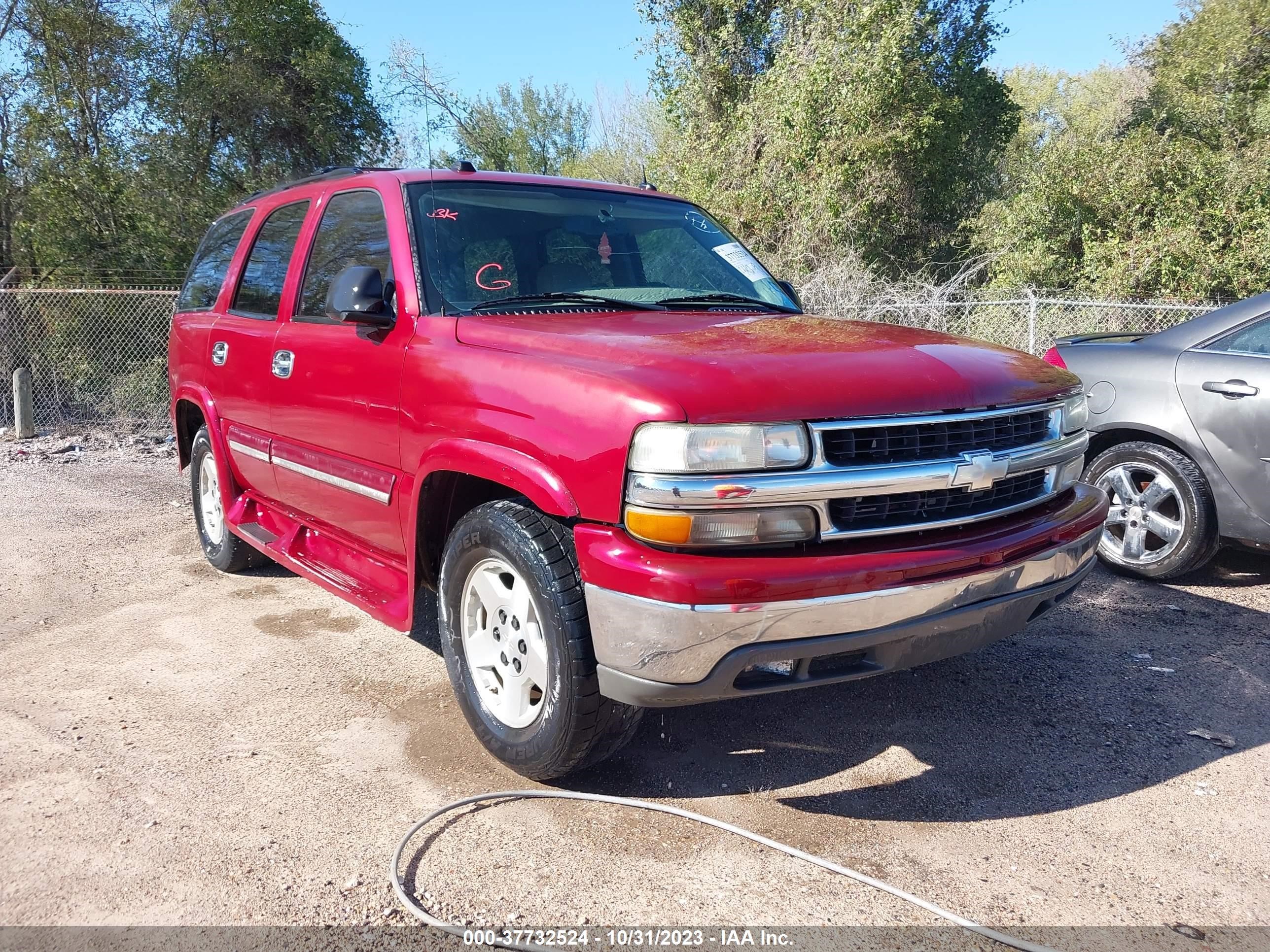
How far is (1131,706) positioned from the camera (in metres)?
3.63

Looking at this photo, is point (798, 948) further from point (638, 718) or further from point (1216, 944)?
point (1216, 944)

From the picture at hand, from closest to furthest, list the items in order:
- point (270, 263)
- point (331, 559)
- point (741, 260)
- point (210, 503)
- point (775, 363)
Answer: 1. point (775, 363)
2. point (331, 559)
3. point (741, 260)
4. point (270, 263)
5. point (210, 503)

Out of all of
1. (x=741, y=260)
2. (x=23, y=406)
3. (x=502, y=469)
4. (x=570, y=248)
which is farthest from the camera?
(x=23, y=406)

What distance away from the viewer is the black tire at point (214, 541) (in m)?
5.21

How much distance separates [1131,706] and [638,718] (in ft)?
6.89

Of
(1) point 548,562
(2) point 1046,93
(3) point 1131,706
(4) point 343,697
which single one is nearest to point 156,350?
(4) point 343,697

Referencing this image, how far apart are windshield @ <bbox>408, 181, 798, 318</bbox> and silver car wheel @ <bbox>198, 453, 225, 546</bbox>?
2.52m

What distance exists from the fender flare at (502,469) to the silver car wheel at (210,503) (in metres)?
2.72

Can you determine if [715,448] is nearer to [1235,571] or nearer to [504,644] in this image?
[504,644]

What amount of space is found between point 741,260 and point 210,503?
11.4 ft

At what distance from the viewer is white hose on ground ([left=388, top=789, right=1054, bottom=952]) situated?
2.25 meters

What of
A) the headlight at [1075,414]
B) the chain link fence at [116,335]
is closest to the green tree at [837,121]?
the chain link fence at [116,335]

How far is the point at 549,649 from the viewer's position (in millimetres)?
2688

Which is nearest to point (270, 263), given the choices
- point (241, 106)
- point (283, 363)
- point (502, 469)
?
point (283, 363)
